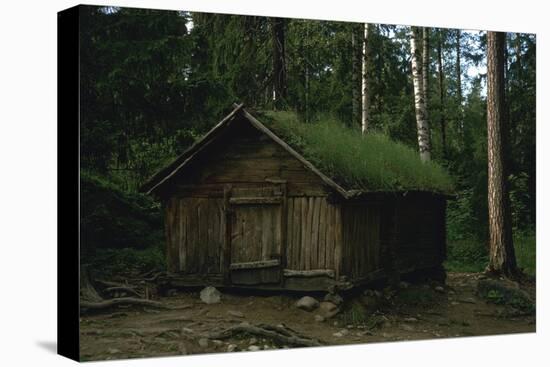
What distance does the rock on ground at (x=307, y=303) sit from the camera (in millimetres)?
10078

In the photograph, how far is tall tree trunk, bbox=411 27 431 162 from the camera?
1085 cm

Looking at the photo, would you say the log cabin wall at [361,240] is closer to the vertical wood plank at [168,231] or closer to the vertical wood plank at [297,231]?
the vertical wood plank at [297,231]

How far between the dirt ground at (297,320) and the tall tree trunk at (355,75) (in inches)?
87.7

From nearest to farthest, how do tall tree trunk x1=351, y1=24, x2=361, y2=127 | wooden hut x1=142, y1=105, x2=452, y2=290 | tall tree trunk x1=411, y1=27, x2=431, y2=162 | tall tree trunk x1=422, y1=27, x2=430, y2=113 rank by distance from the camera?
wooden hut x1=142, y1=105, x2=452, y2=290, tall tree trunk x1=351, y1=24, x2=361, y2=127, tall tree trunk x1=411, y1=27, x2=431, y2=162, tall tree trunk x1=422, y1=27, x2=430, y2=113

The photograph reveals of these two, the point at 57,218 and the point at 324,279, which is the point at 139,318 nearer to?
the point at 57,218

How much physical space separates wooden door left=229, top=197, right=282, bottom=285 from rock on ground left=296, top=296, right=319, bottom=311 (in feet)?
Result: 1.23

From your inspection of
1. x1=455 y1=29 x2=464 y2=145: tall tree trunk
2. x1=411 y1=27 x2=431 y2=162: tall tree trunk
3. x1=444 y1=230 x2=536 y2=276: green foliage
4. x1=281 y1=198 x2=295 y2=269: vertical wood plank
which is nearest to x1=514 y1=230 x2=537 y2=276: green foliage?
x1=444 y1=230 x2=536 y2=276: green foliage

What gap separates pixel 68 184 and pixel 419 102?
4529mm

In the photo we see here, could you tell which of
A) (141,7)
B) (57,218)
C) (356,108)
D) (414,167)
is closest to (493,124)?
(414,167)

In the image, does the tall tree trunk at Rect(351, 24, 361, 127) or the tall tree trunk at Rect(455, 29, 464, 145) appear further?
the tall tree trunk at Rect(455, 29, 464, 145)

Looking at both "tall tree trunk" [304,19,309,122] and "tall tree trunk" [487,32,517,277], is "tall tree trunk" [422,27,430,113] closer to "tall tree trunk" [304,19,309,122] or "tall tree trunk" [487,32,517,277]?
"tall tree trunk" [487,32,517,277]

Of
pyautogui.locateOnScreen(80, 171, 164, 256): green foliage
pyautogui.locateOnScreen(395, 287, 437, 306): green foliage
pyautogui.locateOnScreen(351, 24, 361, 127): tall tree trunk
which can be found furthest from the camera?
pyautogui.locateOnScreen(395, 287, 437, 306): green foliage

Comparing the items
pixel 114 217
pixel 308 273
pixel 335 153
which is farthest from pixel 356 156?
pixel 114 217

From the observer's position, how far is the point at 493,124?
37.3ft
